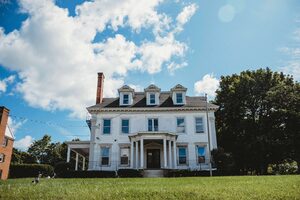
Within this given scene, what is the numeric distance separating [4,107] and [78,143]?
10.6m

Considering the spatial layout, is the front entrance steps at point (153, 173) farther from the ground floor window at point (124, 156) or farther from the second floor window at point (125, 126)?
the second floor window at point (125, 126)

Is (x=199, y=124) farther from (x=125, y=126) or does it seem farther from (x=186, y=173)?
(x=125, y=126)

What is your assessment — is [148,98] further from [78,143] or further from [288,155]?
[288,155]

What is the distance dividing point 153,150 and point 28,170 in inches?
782

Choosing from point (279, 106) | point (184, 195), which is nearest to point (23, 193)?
point (184, 195)

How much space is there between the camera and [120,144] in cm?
2531

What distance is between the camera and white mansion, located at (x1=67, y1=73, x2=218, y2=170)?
24.8 metres

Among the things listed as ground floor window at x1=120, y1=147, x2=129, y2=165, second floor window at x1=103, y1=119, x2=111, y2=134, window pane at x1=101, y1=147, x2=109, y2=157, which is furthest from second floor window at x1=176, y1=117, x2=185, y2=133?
window pane at x1=101, y1=147, x2=109, y2=157

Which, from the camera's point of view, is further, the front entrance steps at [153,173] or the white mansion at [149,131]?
the white mansion at [149,131]

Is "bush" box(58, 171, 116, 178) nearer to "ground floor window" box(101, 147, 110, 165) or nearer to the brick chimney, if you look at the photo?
"ground floor window" box(101, 147, 110, 165)

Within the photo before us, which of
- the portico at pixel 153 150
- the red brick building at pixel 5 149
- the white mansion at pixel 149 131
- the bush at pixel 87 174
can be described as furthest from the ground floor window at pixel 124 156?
the red brick building at pixel 5 149

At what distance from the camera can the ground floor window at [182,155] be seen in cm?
2514

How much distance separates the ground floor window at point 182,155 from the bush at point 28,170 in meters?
19.1

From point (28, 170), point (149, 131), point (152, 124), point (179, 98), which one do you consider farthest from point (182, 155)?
point (28, 170)
